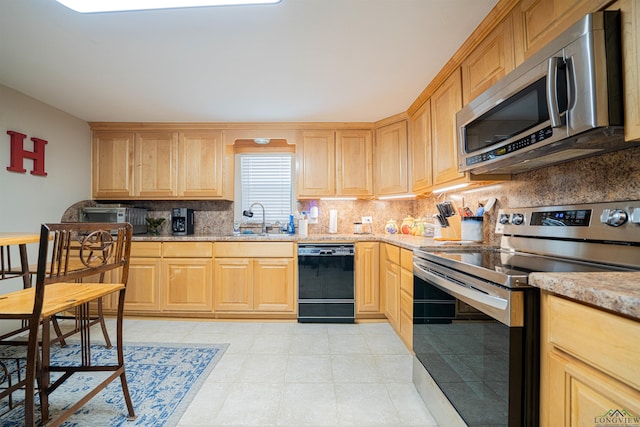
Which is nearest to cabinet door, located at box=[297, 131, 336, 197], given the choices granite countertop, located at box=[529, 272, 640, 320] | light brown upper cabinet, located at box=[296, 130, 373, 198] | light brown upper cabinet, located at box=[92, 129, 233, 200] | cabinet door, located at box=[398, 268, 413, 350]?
light brown upper cabinet, located at box=[296, 130, 373, 198]

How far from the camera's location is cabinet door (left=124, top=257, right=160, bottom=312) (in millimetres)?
3029

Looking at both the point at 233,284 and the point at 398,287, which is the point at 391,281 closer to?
the point at 398,287

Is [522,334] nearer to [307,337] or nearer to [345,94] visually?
[307,337]

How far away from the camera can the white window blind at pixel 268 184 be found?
3.74 m

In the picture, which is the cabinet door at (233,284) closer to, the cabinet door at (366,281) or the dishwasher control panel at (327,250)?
the dishwasher control panel at (327,250)

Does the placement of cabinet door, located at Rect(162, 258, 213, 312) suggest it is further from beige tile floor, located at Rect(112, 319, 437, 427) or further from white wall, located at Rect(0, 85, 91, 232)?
white wall, located at Rect(0, 85, 91, 232)

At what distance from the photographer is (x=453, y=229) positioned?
2.38 meters

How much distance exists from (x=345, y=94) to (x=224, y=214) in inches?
84.6

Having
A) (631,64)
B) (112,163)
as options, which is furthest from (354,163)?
(112,163)

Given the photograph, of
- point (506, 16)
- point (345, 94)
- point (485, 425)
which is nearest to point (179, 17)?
point (345, 94)

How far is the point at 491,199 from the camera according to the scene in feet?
6.75

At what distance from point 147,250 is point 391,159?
2.88 meters

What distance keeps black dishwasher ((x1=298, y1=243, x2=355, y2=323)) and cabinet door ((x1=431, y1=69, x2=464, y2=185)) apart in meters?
1.22

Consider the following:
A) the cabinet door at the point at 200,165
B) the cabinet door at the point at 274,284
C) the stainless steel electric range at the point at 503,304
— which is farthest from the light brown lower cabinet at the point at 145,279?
the stainless steel electric range at the point at 503,304
